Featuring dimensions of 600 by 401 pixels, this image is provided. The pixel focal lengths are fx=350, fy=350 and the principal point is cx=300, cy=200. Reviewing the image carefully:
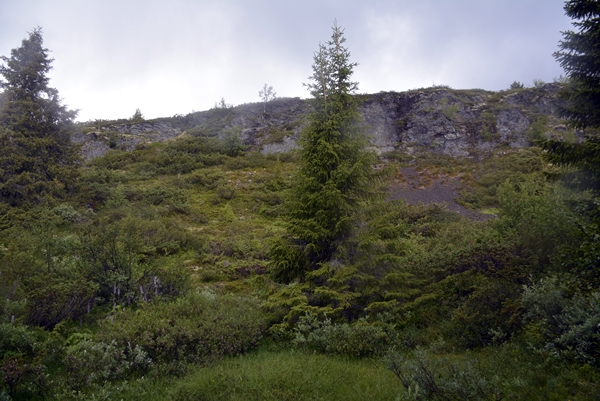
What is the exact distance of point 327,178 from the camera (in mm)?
8422

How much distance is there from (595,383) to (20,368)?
682cm

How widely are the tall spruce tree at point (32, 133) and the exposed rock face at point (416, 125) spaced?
17.3 m

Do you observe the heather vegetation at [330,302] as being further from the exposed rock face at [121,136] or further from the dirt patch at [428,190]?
the exposed rock face at [121,136]

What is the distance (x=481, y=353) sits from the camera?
5590 mm

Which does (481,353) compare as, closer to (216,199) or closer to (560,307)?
(560,307)

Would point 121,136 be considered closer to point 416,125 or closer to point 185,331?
point 416,125

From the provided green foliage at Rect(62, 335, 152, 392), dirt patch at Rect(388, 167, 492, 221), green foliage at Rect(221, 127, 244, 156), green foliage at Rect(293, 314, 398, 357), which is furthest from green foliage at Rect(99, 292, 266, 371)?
green foliage at Rect(221, 127, 244, 156)

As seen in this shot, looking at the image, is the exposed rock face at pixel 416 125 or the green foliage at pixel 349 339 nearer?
the green foliage at pixel 349 339

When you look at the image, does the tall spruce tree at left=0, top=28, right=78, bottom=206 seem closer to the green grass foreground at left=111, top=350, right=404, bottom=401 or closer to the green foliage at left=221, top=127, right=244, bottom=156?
the green grass foreground at left=111, top=350, right=404, bottom=401

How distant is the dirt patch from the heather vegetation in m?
9.62

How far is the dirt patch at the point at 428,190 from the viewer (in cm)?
2384

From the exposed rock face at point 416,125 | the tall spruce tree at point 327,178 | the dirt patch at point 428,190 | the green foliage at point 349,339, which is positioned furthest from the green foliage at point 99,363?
the exposed rock face at point 416,125

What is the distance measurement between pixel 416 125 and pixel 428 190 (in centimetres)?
1357

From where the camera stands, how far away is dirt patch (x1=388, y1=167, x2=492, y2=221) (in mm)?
23844
